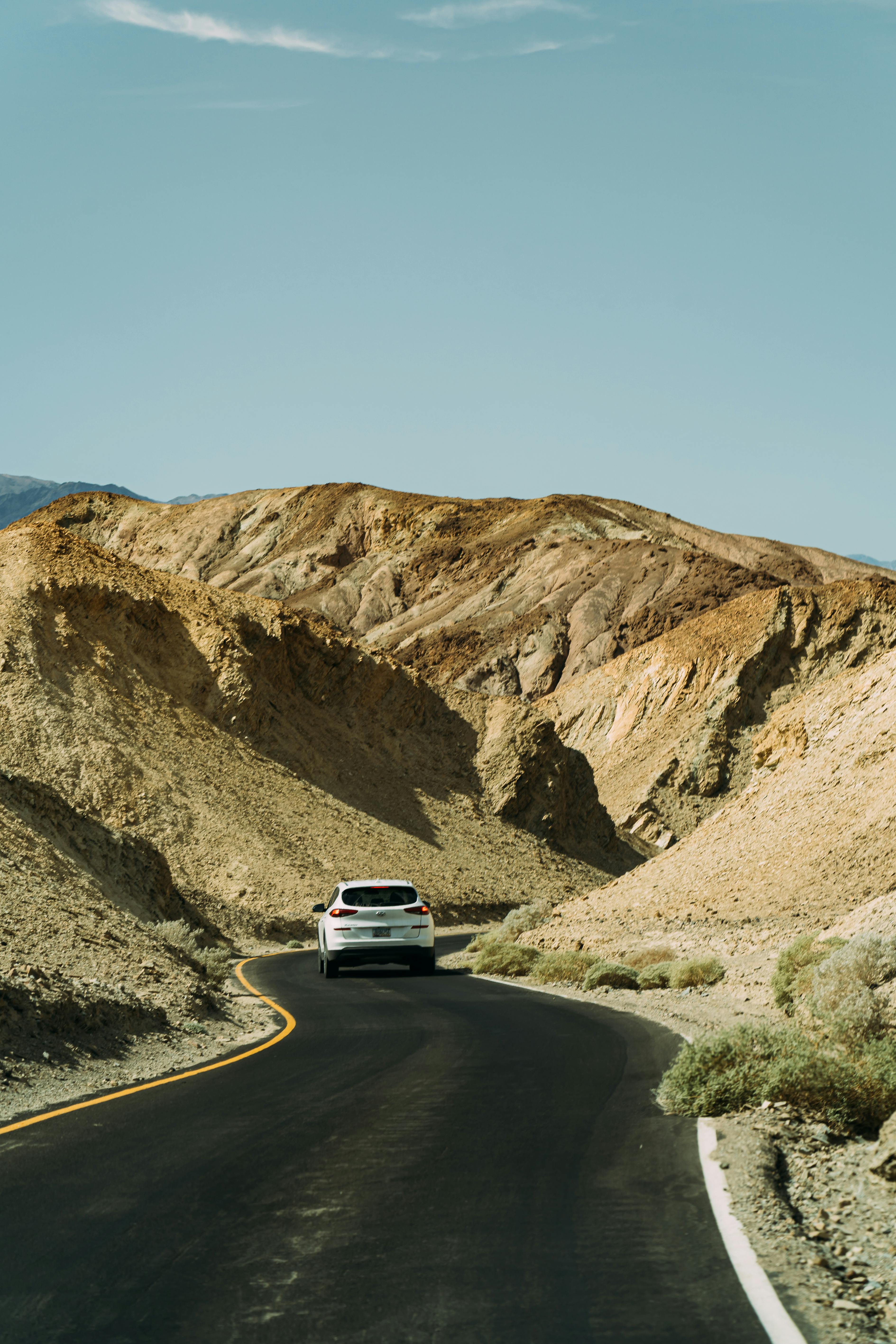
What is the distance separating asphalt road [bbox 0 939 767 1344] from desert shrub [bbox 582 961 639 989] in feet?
30.0

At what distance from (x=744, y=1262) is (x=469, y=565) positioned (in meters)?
113

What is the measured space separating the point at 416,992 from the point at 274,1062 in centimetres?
835

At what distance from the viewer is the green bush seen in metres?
8.38

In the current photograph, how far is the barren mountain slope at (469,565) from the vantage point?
97188mm

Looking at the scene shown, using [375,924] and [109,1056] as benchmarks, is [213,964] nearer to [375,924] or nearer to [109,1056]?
[375,924]

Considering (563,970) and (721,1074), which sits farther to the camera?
(563,970)

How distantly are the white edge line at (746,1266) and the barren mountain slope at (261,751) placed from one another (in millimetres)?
26979

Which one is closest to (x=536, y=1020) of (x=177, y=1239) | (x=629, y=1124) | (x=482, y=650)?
(x=629, y=1124)

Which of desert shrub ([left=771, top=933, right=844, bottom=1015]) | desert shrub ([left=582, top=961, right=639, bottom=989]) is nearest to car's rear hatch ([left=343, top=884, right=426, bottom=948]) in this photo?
desert shrub ([left=582, top=961, right=639, bottom=989])

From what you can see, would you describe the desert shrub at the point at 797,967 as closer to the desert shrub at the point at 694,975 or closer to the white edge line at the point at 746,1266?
the desert shrub at the point at 694,975

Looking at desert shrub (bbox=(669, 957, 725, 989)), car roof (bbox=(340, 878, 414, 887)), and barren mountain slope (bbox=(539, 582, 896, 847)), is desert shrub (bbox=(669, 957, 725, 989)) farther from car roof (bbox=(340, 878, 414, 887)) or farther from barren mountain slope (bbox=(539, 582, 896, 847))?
barren mountain slope (bbox=(539, 582, 896, 847))

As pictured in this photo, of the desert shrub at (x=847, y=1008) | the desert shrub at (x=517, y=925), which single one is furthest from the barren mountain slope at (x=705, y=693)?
the desert shrub at (x=847, y=1008)

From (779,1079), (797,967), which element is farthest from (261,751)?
(779,1079)

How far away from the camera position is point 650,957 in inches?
949
